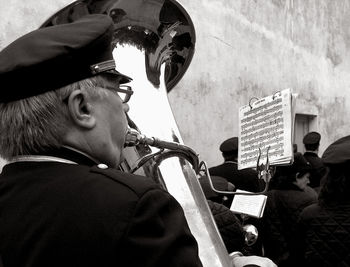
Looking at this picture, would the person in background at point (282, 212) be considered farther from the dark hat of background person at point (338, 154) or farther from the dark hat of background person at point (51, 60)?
the dark hat of background person at point (51, 60)

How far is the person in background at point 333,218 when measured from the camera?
239 centimetres

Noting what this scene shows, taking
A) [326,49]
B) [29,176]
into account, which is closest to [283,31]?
[326,49]

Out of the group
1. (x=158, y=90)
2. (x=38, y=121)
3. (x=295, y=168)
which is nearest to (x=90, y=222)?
(x=38, y=121)

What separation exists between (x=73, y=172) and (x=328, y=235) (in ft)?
5.36

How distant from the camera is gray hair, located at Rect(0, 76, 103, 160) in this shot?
3.72 feet

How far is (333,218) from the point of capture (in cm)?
245

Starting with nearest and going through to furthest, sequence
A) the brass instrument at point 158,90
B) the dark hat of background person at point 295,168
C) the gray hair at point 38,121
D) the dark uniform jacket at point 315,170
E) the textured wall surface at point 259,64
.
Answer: the gray hair at point 38,121, the brass instrument at point 158,90, the dark hat of background person at point 295,168, the dark uniform jacket at point 315,170, the textured wall surface at point 259,64

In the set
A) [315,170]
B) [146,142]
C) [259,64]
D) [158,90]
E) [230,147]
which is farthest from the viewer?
[259,64]

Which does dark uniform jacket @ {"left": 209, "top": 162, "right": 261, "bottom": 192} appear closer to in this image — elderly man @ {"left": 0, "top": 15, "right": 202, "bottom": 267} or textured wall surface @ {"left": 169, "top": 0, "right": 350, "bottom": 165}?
textured wall surface @ {"left": 169, "top": 0, "right": 350, "bottom": 165}

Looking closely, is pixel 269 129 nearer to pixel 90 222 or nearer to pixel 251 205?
pixel 251 205

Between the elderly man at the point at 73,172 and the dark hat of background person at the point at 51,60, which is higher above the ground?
the dark hat of background person at the point at 51,60

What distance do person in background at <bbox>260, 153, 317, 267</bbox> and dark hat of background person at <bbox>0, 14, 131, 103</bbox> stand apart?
8.66 ft

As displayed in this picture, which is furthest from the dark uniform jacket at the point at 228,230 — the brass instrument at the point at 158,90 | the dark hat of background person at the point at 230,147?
the dark hat of background person at the point at 230,147

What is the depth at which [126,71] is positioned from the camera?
7.16ft
